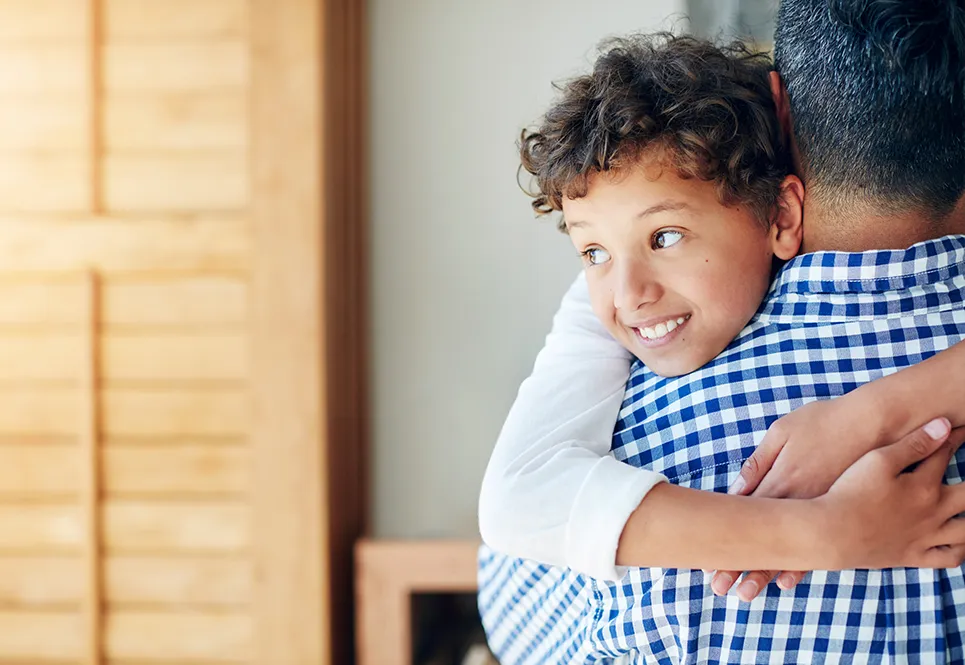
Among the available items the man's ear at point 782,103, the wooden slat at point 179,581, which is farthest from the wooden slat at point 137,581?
the man's ear at point 782,103

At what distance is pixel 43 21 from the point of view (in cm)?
193

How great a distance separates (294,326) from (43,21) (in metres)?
0.85

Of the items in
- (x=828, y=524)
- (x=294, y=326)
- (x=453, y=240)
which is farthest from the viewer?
(x=453, y=240)

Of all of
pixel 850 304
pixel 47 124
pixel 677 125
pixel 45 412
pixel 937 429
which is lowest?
pixel 45 412

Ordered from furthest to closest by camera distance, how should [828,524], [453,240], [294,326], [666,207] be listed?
[453,240] → [294,326] → [666,207] → [828,524]

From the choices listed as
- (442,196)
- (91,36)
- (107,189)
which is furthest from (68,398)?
(442,196)

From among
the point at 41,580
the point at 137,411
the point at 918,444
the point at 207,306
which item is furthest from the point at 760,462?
the point at 41,580

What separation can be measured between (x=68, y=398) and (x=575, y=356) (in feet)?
4.63

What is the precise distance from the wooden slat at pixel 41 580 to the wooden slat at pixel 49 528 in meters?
0.03

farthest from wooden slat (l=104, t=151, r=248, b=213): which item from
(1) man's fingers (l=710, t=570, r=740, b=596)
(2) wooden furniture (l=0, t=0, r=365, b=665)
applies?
(1) man's fingers (l=710, t=570, r=740, b=596)

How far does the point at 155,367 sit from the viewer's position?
193cm

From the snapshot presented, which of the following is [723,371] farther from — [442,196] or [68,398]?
[68,398]

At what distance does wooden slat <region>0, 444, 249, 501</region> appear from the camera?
6.30ft

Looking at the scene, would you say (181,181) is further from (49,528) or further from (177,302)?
(49,528)
